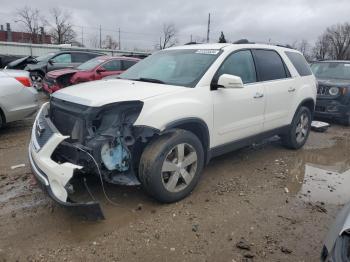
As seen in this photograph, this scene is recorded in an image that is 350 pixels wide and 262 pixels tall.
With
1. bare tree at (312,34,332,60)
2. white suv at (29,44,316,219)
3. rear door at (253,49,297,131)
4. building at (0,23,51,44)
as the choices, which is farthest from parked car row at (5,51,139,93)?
bare tree at (312,34,332,60)

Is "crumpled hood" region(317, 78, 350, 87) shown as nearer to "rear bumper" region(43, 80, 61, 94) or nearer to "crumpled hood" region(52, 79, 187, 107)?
"crumpled hood" region(52, 79, 187, 107)

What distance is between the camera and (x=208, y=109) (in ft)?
13.1

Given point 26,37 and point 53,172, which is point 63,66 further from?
point 26,37

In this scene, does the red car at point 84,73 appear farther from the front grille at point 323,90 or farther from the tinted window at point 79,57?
the front grille at point 323,90

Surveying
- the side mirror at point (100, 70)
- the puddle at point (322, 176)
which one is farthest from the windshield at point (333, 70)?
the side mirror at point (100, 70)

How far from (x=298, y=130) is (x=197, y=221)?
3328 mm

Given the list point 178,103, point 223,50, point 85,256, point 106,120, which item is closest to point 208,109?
point 178,103

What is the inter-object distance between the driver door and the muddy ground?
26.3 inches

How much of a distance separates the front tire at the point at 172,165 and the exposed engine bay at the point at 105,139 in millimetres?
153

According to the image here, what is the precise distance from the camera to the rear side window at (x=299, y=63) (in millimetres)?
5695

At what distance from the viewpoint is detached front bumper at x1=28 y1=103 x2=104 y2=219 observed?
300 cm

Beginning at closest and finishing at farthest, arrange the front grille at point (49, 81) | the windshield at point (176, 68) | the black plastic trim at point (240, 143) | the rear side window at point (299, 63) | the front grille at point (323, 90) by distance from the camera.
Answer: the windshield at point (176, 68)
the black plastic trim at point (240, 143)
the rear side window at point (299, 63)
the front grille at point (323, 90)
the front grille at point (49, 81)

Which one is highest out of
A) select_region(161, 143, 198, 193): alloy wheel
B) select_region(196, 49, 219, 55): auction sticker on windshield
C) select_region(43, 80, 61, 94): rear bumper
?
select_region(196, 49, 219, 55): auction sticker on windshield

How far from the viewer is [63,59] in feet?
45.9
